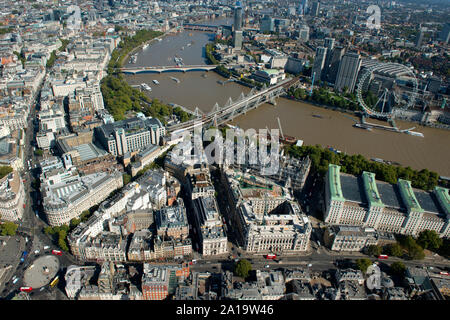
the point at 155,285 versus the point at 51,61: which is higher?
the point at 51,61

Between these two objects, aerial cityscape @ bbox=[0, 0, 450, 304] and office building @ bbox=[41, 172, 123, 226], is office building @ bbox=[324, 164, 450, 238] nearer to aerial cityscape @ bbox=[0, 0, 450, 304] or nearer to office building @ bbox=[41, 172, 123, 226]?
aerial cityscape @ bbox=[0, 0, 450, 304]

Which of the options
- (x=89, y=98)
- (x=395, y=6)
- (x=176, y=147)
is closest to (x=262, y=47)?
(x=89, y=98)

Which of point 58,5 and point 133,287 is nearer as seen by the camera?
point 133,287

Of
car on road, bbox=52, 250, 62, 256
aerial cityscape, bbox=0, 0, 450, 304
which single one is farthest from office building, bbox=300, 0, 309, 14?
car on road, bbox=52, 250, 62, 256

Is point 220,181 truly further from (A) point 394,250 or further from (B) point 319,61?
(B) point 319,61

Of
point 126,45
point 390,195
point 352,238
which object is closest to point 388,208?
point 390,195

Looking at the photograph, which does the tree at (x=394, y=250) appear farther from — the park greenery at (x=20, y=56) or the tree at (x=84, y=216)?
the park greenery at (x=20, y=56)

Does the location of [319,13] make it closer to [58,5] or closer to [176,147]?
[58,5]
